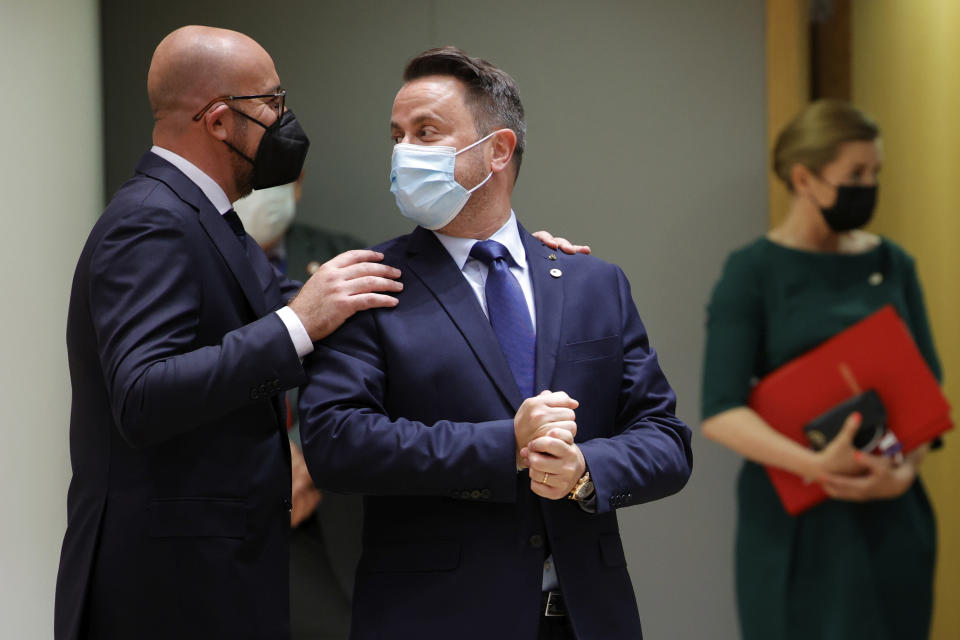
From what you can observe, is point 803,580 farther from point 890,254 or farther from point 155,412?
point 155,412

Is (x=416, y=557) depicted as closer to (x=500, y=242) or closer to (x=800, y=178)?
(x=500, y=242)

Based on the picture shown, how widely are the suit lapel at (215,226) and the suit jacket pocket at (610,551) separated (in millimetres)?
857

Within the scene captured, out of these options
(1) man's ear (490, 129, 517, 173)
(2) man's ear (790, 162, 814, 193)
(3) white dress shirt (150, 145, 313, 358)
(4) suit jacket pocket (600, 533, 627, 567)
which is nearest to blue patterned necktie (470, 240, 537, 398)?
(1) man's ear (490, 129, 517, 173)

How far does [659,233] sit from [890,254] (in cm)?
85

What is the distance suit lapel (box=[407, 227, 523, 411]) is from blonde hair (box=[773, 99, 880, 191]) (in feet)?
4.85

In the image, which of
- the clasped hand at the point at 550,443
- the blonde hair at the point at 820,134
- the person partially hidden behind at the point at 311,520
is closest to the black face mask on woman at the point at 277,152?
the clasped hand at the point at 550,443

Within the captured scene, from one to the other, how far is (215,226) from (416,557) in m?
0.82

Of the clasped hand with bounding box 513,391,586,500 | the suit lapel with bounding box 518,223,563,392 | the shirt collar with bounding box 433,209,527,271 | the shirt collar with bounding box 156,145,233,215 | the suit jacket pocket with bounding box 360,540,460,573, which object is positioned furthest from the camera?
the shirt collar with bounding box 156,145,233,215

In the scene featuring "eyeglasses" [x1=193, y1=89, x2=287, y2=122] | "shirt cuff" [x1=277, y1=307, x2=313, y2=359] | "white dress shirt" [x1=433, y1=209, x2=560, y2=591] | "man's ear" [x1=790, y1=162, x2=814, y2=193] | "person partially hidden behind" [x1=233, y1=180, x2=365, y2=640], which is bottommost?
"person partially hidden behind" [x1=233, y1=180, x2=365, y2=640]

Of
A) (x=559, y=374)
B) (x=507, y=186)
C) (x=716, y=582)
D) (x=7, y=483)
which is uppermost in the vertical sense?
(x=507, y=186)

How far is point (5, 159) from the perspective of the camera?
319 cm

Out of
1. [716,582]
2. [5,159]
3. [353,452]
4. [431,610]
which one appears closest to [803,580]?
[716,582]

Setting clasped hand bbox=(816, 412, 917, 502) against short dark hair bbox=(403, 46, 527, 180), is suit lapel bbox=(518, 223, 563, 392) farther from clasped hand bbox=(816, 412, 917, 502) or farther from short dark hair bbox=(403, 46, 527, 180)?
clasped hand bbox=(816, 412, 917, 502)

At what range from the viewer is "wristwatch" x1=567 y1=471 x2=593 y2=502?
6.59ft
